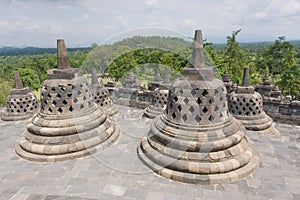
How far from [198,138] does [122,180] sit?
2.34m

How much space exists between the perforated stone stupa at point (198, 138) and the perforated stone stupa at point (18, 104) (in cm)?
782

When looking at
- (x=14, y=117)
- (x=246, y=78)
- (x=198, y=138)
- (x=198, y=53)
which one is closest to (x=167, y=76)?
(x=246, y=78)

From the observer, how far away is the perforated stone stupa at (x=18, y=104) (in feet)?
35.0

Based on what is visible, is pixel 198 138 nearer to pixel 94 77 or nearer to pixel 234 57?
pixel 94 77

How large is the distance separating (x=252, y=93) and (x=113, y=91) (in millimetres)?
9859

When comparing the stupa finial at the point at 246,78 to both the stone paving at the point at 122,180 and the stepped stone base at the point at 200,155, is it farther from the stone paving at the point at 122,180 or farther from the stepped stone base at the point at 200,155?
the stepped stone base at the point at 200,155

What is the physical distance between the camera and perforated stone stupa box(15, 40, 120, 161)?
21.8 ft

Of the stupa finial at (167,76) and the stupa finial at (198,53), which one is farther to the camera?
the stupa finial at (167,76)

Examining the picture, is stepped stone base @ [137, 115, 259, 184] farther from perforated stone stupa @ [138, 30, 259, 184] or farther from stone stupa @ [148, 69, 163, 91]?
stone stupa @ [148, 69, 163, 91]

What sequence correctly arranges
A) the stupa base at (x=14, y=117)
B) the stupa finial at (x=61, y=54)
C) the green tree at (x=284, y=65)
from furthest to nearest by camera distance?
the green tree at (x=284, y=65) → the stupa base at (x=14, y=117) → the stupa finial at (x=61, y=54)

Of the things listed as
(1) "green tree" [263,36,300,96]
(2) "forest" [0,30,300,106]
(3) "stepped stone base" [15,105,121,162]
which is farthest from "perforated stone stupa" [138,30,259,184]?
(1) "green tree" [263,36,300,96]

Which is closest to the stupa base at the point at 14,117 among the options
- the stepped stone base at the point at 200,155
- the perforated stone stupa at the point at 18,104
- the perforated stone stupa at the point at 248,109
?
→ the perforated stone stupa at the point at 18,104

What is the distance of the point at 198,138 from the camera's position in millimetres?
5754

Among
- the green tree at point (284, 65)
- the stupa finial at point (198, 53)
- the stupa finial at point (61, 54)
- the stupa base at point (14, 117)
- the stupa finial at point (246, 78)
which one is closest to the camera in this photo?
the stupa finial at point (198, 53)
